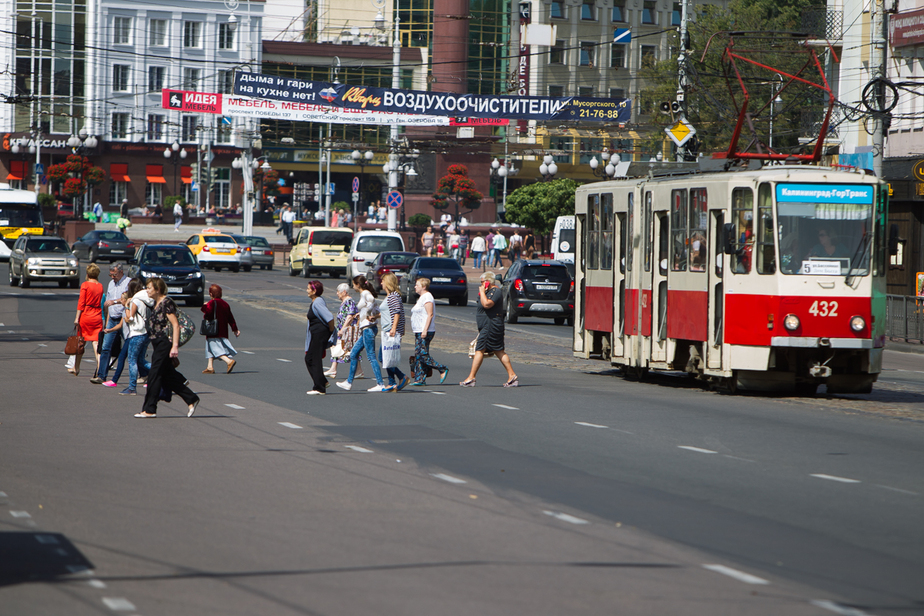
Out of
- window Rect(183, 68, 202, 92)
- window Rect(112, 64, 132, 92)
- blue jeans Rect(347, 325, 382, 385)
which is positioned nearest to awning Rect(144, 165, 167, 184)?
window Rect(112, 64, 132, 92)

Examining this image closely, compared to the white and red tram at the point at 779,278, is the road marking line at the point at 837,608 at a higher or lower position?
lower

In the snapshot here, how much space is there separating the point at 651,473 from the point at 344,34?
A: 88.0 metres

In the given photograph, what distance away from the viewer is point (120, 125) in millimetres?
90875

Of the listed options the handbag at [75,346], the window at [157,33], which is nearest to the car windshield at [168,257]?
the handbag at [75,346]

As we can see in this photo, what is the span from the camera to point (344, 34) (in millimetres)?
95000

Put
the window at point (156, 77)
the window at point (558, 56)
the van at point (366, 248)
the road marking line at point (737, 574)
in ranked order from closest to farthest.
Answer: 1. the road marking line at point (737, 574)
2. the van at point (366, 248)
3. the window at point (558, 56)
4. the window at point (156, 77)

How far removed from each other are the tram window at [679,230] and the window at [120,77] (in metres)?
78.6

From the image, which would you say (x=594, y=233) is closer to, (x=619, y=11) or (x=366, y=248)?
(x=366, y=248)

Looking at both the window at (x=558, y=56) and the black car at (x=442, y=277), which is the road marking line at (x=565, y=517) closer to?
the black car at (x=442, y=277)

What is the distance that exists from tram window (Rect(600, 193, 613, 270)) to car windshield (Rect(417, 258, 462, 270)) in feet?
54.3

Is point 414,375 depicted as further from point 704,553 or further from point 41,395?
point 704,553

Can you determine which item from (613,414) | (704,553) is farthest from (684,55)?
(704,553)

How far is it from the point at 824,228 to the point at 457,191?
50768mm

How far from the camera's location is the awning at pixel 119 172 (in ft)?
294
